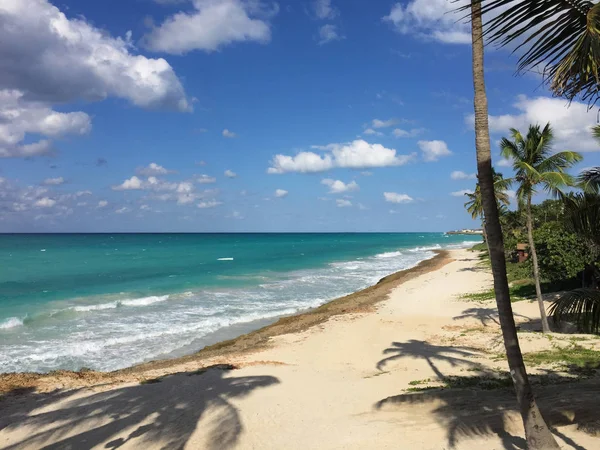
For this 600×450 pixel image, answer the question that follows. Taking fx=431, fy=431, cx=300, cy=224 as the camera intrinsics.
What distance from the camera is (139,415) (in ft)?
32.0

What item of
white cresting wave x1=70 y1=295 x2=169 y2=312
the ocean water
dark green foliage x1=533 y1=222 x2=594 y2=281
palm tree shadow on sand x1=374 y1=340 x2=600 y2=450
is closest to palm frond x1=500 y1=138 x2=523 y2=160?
dark green foliage x1=533 y1=222 x2=594 y2=281

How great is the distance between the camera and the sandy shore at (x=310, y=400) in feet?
24.5

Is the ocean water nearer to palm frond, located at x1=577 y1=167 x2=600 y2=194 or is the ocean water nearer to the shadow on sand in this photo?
the shadow on sand

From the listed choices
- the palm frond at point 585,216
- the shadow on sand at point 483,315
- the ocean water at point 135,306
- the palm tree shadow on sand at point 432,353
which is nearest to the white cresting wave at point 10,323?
the ocean water at point 135,306

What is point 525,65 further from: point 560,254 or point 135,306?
point 135,306

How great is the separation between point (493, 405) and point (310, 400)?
4.20 meters

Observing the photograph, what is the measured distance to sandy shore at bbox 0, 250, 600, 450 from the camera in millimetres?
7480

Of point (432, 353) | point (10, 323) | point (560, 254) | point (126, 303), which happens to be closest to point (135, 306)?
point (126, 303)

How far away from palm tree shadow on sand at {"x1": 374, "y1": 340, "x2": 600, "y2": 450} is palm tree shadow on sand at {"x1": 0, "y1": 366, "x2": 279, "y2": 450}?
3.57 m

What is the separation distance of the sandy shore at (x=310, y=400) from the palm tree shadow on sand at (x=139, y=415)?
0.10 ft

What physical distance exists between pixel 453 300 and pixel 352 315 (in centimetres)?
666

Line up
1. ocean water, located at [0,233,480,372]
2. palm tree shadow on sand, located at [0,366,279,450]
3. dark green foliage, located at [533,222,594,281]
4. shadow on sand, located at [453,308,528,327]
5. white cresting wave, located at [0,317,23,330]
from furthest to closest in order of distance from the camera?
white cresting wave, located at [0,317,23,330] → ocean water, located at [0,233,480,372] → shadow on sand, located at [453,308,528,327] → dark green foliage, located at [533,222,594,281] → palm tree shadow on sand, located at [0,366,279,450]

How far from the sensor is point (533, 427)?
584 centimetres

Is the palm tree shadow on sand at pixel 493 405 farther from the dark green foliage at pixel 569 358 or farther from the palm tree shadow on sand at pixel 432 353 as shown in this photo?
the dark green foliage at pixel 569 358
